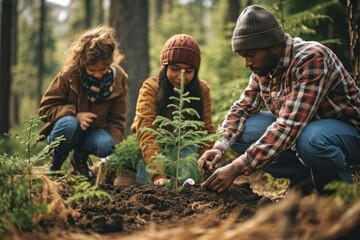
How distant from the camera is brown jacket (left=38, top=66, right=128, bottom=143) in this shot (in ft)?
17.0

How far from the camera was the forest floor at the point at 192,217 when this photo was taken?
1.60 meters

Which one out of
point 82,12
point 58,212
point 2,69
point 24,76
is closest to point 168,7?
point 82,12

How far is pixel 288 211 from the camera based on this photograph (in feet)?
5.16

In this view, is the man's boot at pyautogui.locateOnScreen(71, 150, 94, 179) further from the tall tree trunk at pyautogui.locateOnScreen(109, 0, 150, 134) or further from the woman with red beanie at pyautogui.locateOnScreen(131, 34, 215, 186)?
the tall tree trunk at pyautogui.locateOnScreen(109, 0, 150, 134)

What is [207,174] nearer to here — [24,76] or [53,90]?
[53,90]

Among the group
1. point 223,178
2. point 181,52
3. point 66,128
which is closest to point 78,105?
point 66,128

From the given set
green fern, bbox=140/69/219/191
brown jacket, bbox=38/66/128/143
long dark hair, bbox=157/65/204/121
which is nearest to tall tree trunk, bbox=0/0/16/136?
brown jacket, bbox=38/66/128/143

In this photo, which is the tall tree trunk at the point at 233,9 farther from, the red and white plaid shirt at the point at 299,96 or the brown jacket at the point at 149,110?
the red and white plaid shirt at the point at 299,96

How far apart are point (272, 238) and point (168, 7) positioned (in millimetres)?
31279

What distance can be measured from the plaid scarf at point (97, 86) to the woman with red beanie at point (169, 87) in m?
0.64

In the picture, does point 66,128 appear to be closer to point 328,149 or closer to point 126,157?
point 126,157

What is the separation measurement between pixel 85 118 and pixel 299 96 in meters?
2.66

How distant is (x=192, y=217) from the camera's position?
2.58 m

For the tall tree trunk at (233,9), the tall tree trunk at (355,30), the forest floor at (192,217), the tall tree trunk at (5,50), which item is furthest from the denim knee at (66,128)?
the tall tree trunk at (233,9)
